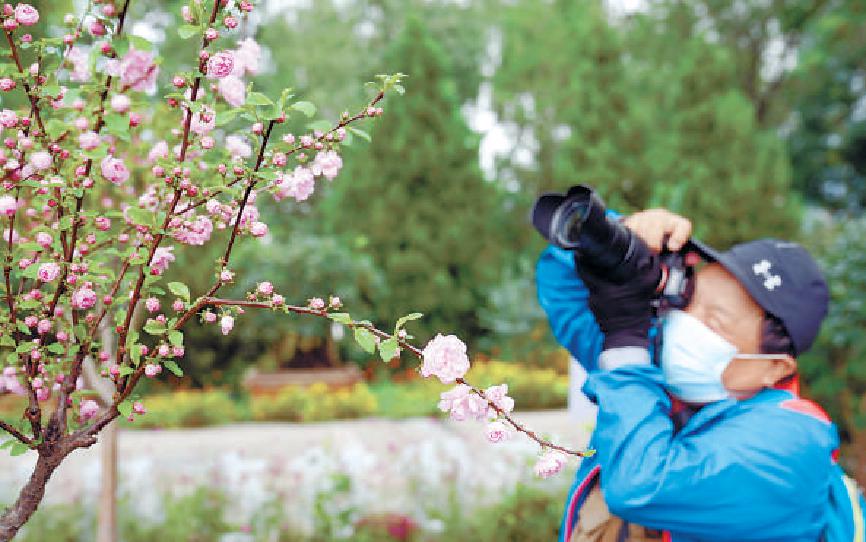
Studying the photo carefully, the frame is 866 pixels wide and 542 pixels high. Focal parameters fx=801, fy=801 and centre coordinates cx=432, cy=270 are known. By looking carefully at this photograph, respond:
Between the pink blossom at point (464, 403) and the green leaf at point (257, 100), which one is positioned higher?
the green leaf at point (257, 100)

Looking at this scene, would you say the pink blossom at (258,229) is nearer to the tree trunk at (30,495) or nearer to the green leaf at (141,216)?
the green leaf at (141,216)

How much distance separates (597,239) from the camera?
5.26ft

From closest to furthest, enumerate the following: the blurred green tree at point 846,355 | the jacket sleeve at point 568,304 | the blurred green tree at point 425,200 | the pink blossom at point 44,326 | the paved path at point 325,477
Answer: the pink blossom at point 44,326 < the jacket sleeve at point 568,304 < the paved path at point 325,477 < the blurred green tree at point 846,355 < the blurred green tree at point 425,200

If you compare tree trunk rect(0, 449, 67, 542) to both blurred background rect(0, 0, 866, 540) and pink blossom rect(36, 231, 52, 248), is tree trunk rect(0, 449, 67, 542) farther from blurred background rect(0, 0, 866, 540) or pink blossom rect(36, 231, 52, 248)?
blurred background rect(0, 0, 866, 540)

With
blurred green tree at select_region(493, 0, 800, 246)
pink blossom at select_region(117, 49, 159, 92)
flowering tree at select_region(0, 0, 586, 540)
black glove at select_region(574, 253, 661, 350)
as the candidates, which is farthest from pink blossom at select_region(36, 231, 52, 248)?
blurred green tree at select_region(493, 0, 800, 246)

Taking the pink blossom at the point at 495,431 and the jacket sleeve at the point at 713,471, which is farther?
the jacket sleeve at the point at 713,471

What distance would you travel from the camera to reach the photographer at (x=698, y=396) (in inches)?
60.2

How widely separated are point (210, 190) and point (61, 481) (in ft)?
12.7

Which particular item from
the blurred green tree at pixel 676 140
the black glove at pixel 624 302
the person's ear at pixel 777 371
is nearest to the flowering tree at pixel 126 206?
the black glove at pixel 624 302

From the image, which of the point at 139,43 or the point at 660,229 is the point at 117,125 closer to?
the point at 139,43

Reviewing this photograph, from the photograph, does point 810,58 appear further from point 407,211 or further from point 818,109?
point 407,211

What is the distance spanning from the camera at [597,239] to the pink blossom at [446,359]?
1.61ft

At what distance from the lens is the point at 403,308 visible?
968cm

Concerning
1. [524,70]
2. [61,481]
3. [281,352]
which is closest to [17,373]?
[61,481]
